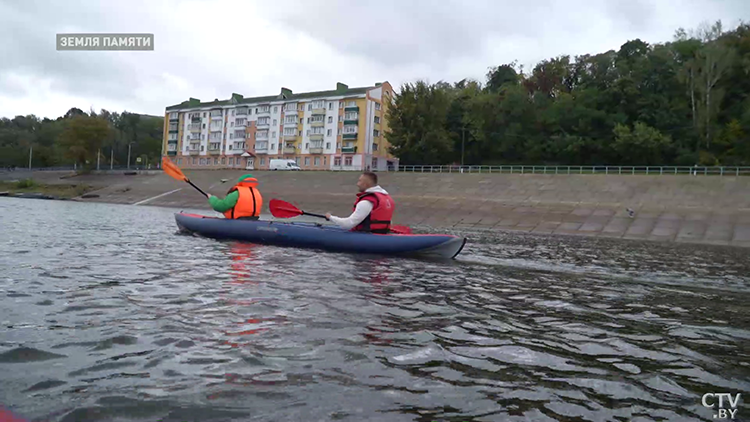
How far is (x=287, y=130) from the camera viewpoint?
67.1 m

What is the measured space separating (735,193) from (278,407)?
1193 inches

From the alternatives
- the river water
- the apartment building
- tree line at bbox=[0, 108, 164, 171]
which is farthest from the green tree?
the river water

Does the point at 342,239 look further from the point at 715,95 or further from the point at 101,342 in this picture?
the point at 715,95

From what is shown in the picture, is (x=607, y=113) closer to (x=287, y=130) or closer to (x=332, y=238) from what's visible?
(x=287, y=130)

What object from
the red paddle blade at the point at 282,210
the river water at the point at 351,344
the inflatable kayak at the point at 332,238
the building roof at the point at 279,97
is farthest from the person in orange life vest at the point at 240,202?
the building roof at the point at 279,97

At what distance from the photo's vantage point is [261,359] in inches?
140

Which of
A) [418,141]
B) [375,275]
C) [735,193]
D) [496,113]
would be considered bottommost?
[375,275]

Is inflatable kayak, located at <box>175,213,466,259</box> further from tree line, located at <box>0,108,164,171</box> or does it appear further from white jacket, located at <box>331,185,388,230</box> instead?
tree line, located at <box>0,108,164,171</box>

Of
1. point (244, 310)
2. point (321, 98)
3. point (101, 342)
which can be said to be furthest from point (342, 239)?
point (321, 98)

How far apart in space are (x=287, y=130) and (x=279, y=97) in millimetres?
5874

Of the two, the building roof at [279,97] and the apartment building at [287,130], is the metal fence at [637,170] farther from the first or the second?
the building roof at [279,97]
